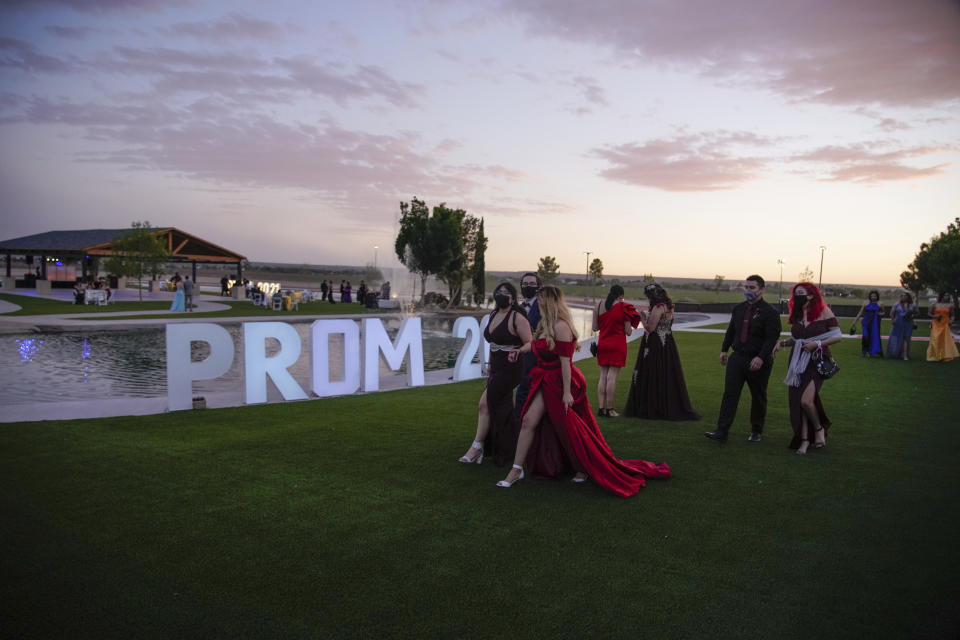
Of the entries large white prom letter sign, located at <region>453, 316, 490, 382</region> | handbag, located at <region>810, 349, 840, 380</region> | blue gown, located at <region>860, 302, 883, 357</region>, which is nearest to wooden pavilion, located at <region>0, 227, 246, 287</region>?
large white prom letter sign, located at <region>453, 316, 490, 382</region>

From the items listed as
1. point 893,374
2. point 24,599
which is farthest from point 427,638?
point 893,374

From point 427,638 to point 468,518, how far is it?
1.77m

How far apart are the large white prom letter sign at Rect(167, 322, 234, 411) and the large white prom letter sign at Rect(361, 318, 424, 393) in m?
2.39

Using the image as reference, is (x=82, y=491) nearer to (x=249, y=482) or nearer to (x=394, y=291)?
(x=249, y=482)

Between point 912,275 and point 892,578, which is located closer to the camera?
point 892,578

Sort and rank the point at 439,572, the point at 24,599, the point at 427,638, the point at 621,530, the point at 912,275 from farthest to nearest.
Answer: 1. the point at 912,275
2. the point at 621,530
3. the point at 439,572
4. the point at 24,599
5. the point at 427,638

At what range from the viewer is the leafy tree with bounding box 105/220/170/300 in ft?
136

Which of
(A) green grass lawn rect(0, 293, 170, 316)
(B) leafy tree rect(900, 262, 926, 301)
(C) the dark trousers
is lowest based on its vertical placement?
(A) green grass lawn rect(0, 293, 170, 316)

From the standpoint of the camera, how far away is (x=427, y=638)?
3.49 m

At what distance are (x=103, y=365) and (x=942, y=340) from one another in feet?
71.6

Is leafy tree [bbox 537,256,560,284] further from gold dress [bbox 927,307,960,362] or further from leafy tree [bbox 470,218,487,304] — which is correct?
gold dress [bbox 927,307,960,362]

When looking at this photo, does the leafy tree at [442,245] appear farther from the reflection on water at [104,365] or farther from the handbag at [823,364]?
the handbag at [823,364]

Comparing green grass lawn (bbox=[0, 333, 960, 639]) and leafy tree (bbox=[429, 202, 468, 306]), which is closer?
green grass lawn (bbox=[0, 333, 960, 639])

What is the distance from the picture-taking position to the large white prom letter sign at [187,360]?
30.4ft
